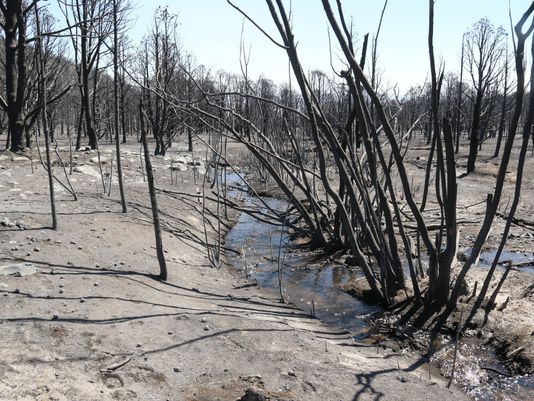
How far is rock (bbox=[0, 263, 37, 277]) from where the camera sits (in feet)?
16.3

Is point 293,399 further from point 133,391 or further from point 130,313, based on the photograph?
point 130,313

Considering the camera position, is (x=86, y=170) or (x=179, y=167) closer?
(x=86, y=170)

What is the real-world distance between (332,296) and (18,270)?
13.0ft

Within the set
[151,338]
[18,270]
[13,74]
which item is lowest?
[151,338]

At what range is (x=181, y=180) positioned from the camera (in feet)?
48.4

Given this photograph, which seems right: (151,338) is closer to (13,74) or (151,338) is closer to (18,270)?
(18,270)

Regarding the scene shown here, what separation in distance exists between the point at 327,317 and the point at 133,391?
3172 mm

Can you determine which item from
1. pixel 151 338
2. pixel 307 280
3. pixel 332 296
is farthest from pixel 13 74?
pixel 151 338

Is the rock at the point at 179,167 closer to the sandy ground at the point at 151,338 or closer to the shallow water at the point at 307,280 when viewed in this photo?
the shallow water at the point at 307,280

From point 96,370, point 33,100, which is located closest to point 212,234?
point 96,370

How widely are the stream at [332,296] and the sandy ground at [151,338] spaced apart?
Answer: 0.33 metres

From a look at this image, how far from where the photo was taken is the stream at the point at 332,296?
4312 mm

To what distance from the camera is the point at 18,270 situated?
5016 millimetres

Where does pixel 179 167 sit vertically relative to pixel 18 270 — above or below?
above
